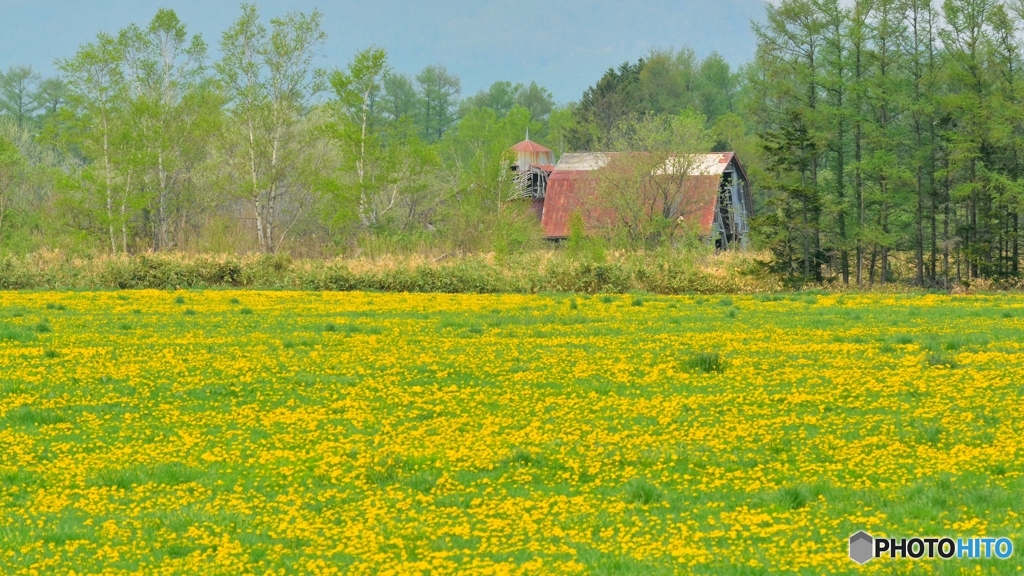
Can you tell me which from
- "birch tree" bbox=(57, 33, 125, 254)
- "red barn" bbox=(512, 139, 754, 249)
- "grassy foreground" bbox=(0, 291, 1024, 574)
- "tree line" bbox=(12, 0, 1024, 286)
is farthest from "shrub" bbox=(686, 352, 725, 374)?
"birch tree" bbox=(57, 33, 125, 254)

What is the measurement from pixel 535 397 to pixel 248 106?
4662 cm

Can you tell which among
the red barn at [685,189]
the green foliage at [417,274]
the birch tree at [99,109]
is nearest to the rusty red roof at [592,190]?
the red barn at [685,189]

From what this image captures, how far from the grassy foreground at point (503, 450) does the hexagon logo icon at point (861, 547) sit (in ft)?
0.52

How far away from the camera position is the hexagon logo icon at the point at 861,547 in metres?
8.06

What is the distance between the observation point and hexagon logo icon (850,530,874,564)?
806cm

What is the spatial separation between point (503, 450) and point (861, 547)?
4675 millimetres

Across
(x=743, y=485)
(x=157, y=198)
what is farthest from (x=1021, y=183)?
(x=157, y=198)

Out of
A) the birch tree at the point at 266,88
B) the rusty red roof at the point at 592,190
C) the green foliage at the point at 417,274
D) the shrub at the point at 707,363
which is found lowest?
the shrub at the point at 707,363

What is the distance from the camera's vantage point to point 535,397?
50.7 feet

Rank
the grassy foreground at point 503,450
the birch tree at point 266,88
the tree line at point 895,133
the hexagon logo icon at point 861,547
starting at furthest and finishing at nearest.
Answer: the birch tree at point 266,88, the tree line at point 895,133, the grassy foreground at point 503,450, the hexagon logo icon at point 861,547

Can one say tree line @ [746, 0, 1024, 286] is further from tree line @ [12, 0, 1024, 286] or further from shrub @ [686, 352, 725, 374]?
shrub @ [686, 352, 725, 374]

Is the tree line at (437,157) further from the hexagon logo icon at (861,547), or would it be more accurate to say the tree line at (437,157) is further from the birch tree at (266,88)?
the hexagon logo icon at (861,547)

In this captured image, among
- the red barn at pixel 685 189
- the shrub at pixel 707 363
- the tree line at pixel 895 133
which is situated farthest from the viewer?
the red barn at pixel 685 189

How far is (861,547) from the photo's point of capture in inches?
325
